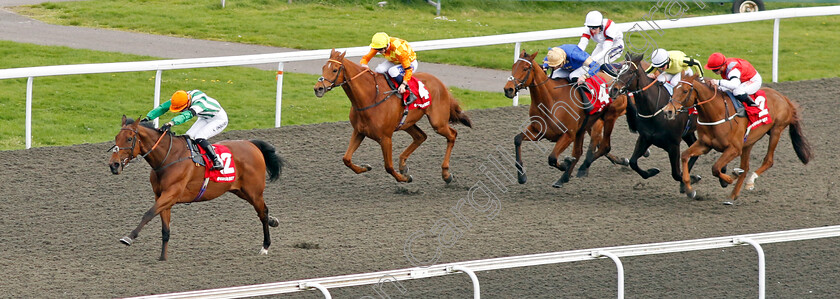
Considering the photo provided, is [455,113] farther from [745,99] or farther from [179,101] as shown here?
[179,101]

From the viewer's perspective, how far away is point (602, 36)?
8.84 metres

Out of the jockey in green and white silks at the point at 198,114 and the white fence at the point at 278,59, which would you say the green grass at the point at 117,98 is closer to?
the white fence at the point at 278,59

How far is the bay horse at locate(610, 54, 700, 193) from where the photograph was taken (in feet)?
26.0

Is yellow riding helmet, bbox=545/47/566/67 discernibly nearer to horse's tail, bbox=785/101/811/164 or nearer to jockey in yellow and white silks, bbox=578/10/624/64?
jockey in yellow and white silks, bbox=578/10/624/64

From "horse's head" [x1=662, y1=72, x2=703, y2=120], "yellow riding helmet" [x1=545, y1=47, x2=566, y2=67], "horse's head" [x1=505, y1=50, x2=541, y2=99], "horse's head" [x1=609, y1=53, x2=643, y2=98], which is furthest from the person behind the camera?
"yellow riding helmet" [x1=545, y1=47, x2=566, y2=67]

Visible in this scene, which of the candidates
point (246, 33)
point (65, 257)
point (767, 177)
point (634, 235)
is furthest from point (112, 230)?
point (246, 33)

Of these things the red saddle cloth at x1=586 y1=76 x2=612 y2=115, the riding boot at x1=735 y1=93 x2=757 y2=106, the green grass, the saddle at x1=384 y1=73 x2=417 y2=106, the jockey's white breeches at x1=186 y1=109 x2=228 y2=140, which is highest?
the riding boot at x1=735 y1=93 x2=757 y2=106

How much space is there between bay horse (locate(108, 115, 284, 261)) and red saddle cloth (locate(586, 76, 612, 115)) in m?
2.73

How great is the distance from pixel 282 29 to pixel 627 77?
8363 millimetres

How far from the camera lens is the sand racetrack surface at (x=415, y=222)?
610 centimetres

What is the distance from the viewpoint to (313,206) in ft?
26.5

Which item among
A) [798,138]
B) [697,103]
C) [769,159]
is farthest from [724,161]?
[798,138]

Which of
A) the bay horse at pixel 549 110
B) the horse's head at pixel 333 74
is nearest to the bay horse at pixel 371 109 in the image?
the horse's head at pixel 333 74

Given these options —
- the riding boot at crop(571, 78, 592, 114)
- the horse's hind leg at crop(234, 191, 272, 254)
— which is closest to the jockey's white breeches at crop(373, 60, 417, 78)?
the riding boot at crop(571, 78, 592, 114)
